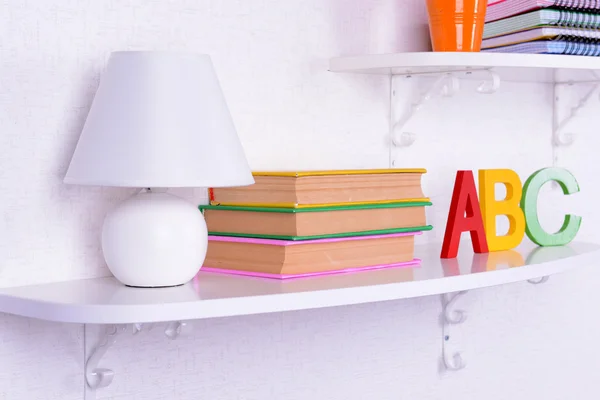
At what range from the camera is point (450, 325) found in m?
1.48

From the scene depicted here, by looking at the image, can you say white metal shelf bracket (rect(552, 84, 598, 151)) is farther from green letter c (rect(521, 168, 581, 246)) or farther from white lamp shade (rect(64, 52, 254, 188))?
white lamp shade (rect(64, 52, 254, 188))

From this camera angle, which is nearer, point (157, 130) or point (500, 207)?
point (157, 130)

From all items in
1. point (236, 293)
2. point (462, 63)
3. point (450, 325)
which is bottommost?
point (450, 325)

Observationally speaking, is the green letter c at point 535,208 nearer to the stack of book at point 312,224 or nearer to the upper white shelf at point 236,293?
the upper white shelf at point 236,293

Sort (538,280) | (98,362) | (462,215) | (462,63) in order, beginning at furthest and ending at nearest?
(538,280), (462,215), (462,63), (98,362)

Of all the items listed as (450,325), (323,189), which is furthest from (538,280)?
(323,189)

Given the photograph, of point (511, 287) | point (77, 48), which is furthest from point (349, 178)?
point (511, 287)

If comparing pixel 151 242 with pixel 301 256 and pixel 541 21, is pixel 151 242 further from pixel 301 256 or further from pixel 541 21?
pixel 541 21

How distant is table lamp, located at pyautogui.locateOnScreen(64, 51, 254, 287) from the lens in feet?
3.01

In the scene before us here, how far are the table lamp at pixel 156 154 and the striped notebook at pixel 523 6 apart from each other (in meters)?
0.56

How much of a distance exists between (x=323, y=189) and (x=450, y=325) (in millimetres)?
492

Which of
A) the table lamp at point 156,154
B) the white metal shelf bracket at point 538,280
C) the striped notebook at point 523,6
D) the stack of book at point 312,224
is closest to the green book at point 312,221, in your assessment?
the stack of book at point 312,224

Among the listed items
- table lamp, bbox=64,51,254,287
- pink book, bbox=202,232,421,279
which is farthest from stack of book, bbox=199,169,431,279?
table lamp, bbox=64,51,254,287

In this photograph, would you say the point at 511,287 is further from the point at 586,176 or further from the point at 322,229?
the point at 322,229
